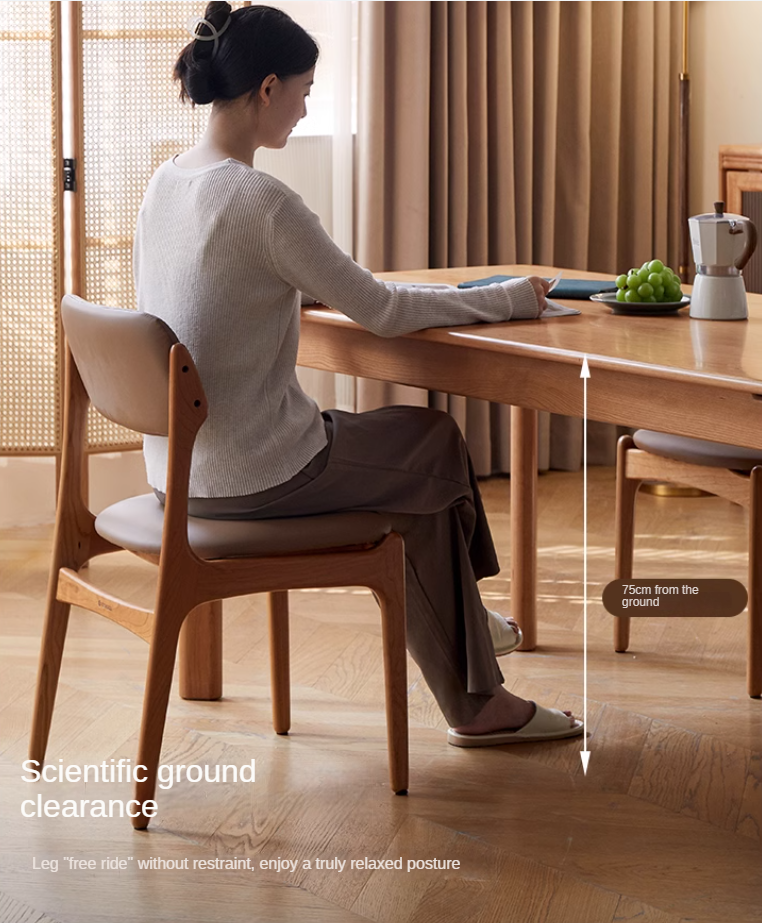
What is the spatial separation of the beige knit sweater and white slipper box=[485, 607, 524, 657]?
2.01 ft

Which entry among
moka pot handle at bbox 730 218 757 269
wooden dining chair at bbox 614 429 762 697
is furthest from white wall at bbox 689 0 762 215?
moka pot handle at bbox 730 218 757 269

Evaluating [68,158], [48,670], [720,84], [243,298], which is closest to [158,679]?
[48,670]

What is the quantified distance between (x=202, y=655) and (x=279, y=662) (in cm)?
21

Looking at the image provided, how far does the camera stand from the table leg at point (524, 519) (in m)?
2.72

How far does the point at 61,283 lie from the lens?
344 centimetres

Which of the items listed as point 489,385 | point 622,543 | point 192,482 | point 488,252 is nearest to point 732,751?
point 622,543

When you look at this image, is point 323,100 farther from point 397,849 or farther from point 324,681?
point 397,849

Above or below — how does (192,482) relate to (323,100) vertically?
below

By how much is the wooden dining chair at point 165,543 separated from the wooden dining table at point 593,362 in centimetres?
30

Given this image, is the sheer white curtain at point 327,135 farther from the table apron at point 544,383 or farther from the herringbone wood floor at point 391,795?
A: the table apron at point 544,383

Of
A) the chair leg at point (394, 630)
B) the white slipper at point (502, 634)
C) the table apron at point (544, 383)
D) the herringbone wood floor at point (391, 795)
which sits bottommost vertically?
the herringbone wood floor at point (391, 795)

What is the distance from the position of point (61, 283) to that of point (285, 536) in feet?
5.32

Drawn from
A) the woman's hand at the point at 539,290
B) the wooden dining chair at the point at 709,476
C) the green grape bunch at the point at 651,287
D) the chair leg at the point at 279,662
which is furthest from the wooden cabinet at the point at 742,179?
the chair leg at the point at 279,662

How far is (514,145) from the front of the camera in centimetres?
435
